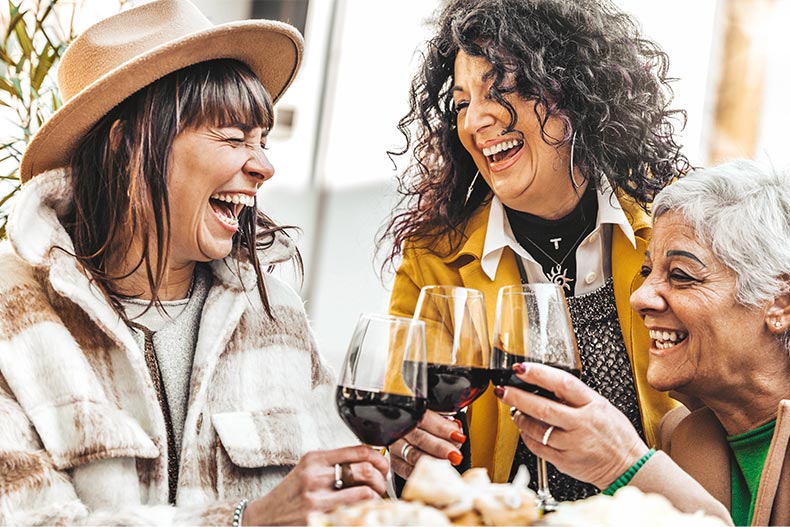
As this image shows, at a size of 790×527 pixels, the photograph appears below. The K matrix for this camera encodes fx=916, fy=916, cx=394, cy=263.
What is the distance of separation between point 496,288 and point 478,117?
39cm

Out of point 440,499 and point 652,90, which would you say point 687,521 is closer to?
point 440,499

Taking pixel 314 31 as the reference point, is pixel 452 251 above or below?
below

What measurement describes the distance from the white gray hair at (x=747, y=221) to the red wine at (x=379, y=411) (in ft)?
2.54

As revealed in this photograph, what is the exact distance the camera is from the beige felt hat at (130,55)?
181 cm

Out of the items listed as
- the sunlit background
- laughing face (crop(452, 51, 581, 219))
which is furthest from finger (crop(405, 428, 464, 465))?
the sunlit background

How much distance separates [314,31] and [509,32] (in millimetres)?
4326

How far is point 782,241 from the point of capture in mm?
1689

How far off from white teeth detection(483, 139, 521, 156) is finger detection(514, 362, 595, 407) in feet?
2.85

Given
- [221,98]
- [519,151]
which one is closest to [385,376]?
A: [221,98]

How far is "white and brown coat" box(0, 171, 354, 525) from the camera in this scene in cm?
158

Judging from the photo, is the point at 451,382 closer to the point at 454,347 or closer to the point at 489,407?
the point at 454,347

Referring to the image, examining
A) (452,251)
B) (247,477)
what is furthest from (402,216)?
(247,477)

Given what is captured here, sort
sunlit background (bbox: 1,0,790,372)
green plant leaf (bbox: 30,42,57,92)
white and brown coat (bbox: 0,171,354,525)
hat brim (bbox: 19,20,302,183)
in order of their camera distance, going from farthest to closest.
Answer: sunlit background (bbox: 1,0,790,372) < green plant leaf (bbox: 30,42,57,92) < hat brim (bbox: 19,20,302,183) < white and brown coat (bbox: 0,171,354,525)

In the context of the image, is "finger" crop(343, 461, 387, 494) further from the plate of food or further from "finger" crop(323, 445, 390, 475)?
the plate of food
